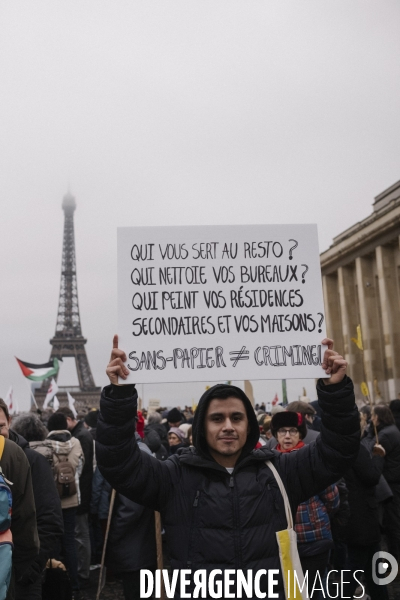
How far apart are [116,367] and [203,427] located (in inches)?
20.7

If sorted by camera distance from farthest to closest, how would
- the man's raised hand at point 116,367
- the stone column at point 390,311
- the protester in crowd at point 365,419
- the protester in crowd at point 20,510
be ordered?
the stone column at point 390,311 → the protester in crowd at point 365,419 → the protester in crowd at point 20,510 → the man's raised hand at point 116,367

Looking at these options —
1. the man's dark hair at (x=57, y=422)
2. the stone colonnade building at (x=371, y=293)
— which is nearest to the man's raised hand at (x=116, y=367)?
the man's dark hair at (x=57, y=422)

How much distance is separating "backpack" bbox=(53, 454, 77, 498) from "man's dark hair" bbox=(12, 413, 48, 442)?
0.85 meters

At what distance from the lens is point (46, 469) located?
4.28m

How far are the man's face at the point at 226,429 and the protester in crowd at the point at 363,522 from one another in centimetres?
308

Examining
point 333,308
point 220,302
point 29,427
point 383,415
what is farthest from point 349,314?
point 220,302

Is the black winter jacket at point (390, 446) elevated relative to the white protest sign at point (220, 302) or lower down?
lower down

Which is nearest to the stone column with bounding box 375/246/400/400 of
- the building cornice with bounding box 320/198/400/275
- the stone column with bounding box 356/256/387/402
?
the building cornice with bounding box 320/198/400/275

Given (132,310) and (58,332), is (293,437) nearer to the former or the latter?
(132,310)

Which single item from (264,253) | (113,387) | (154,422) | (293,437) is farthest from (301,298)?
(154,422)

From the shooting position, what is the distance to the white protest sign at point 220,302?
316 cm

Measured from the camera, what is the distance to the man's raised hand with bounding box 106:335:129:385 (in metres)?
2.95

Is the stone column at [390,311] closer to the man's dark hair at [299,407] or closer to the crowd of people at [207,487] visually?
the man's dark hair at [299,407]

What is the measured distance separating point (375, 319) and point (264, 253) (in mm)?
41898
